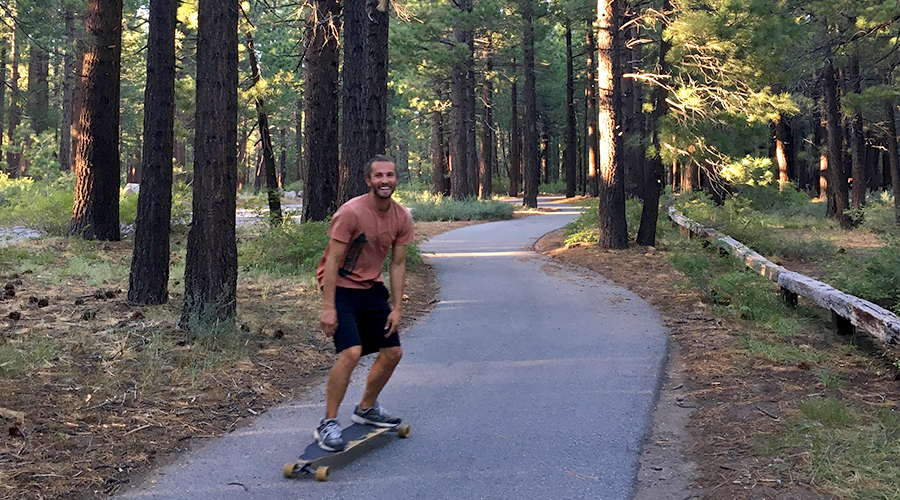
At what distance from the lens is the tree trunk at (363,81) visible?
1230 centimetres

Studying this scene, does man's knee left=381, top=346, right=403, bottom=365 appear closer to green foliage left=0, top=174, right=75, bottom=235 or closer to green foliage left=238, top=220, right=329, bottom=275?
green foliage left=238, top=220, right=329, bottom=275

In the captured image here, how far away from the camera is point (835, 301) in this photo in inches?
328

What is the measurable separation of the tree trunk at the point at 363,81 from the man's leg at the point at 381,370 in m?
7.59

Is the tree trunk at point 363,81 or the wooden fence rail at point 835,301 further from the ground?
the tree trunk at point 363,81

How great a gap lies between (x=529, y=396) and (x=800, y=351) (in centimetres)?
329

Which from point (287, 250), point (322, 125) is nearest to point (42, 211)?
point (322, 125)

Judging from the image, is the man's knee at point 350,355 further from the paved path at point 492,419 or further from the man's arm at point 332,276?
the paved path at point 492,419

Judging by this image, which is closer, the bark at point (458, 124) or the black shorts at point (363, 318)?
the black shorts at point (363, 318)

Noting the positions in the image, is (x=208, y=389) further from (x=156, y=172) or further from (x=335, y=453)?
(x=156, y=172)

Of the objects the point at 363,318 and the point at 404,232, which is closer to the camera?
the point at 363,318

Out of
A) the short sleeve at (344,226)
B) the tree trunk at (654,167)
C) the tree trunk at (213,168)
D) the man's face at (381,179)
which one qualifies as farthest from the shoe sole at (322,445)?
the tree trunk at (654,167)

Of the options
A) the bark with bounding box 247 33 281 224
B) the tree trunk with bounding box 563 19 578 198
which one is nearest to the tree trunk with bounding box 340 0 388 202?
the bark with bounding box 247 33 281 224

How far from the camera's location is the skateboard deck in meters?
4.43

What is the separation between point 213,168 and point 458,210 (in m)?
22.1
